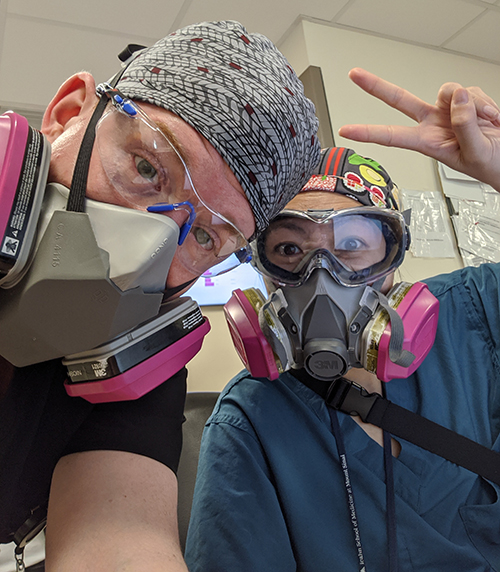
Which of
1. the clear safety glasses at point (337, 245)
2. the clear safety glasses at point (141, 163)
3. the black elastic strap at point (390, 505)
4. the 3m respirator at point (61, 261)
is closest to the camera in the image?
the 3m respirator at point (61, 261)

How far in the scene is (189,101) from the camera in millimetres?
613

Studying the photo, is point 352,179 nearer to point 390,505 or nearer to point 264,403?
point 264,403

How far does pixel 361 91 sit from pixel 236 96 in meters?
2.08

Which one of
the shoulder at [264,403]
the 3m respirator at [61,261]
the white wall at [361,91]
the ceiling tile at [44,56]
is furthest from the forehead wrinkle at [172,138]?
the ceiling tile at [44,56]

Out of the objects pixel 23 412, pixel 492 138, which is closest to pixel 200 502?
pixel 23 412

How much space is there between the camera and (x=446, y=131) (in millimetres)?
1121

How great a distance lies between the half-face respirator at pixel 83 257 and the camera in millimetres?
482

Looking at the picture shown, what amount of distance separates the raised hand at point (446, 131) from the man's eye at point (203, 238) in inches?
22.8

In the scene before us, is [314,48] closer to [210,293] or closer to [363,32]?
[363,32]

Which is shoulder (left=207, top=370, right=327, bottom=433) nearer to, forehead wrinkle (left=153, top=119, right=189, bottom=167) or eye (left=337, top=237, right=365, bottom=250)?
eye (left=337, top=237, right=365, bottom=250)

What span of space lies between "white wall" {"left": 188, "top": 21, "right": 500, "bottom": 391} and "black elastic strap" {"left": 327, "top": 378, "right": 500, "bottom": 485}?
1.34m

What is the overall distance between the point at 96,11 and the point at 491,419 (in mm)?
2621

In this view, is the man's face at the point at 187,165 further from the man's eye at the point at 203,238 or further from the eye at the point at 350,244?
the eye at the point at 350,244

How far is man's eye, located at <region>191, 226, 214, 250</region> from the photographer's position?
26.7 inches
